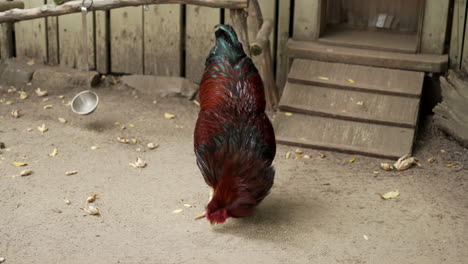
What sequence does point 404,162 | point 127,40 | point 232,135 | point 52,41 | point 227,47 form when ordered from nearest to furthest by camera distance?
point 232,135 → point 227,47 → point 404,162 → point 127,40 → point 52,41

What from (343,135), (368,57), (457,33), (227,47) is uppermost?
(227,47)

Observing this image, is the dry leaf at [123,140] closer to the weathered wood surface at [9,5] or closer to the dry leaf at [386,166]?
the weathered wood surface at [9,5]

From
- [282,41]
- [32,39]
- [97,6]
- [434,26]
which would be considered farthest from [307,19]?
[32,39]

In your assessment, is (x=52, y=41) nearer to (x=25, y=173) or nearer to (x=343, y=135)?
(x=25, y=173)

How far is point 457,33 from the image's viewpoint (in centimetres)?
671

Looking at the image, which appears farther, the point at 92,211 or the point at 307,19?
the point at 307,19

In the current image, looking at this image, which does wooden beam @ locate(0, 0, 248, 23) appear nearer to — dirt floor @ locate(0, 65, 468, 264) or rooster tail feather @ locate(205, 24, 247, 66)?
dirt floor @ locate(0, 65, 468, 264)

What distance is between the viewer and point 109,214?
5.00m

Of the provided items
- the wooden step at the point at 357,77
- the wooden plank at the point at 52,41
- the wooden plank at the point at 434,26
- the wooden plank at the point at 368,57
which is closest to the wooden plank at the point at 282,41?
the wooden plank at the point at 368,57

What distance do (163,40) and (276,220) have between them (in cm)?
336

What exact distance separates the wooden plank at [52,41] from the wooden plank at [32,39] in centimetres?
5

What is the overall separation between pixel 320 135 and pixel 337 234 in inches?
68.6

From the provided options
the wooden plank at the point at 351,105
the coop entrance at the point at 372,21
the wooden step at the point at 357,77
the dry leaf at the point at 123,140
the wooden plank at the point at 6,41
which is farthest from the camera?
the wooden plank at the point at 6,41

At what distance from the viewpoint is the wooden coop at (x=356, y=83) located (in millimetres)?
6238
